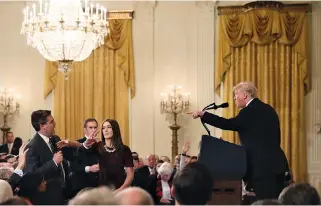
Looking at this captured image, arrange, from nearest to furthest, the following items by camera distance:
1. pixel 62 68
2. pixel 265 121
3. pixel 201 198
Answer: pixel 201 198
pixel 265 121
pixel 62 68

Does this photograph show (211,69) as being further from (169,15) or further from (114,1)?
(114,1)

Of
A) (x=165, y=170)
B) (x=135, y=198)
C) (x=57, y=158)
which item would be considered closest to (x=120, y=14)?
(x=165, y=170)

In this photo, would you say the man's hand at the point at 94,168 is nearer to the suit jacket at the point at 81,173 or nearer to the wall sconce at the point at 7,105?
the suit jacket at the point at 81,173

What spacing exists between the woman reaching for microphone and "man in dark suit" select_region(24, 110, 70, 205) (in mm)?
285

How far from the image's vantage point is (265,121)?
576 centimetres

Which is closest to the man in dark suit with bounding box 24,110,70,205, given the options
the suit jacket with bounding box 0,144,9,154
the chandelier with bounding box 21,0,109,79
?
the chandelier with bounding box 21,0,109,79

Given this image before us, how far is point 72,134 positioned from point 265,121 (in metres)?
8.07

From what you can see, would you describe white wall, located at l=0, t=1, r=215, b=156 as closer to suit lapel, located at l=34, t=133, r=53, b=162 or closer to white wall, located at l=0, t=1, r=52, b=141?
white wall, located at l=0, t=1, r=52, b=141

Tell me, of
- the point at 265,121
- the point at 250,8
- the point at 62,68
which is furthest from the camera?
the point at 250,8

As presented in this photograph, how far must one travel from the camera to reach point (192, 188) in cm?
304

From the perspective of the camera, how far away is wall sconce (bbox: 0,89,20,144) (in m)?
13.2

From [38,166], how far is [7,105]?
25.5 ft

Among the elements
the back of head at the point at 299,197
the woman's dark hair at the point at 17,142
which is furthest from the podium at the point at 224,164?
the woman's dark hair at the point at 17,142

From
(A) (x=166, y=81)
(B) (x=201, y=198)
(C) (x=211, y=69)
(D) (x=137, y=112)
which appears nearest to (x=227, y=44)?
(C) (x=211, y=69)
